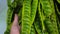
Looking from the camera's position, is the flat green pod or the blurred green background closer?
the flat green pod

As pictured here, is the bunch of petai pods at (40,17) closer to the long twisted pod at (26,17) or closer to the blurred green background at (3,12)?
the long twisted pod at (26,17)

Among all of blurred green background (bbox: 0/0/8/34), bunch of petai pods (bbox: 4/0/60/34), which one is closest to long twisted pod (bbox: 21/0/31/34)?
bunch of petai pods (bbox: 4/0/60/34)

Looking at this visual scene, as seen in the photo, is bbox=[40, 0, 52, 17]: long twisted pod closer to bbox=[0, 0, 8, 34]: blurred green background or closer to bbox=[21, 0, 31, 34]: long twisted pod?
bbox=[21, 0, 31, 34]: long twisted pod

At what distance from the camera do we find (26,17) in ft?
1.88

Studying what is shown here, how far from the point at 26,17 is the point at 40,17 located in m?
0.05

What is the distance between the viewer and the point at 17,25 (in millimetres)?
608

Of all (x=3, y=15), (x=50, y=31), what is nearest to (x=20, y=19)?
(x=50, y=31)

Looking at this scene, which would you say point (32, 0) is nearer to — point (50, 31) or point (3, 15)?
point (50, 31)

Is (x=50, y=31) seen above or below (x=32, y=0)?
below

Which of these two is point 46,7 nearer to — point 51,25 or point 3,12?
point 51,25

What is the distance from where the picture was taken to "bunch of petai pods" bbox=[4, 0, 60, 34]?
57 centimetres

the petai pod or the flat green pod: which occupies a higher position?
the petai pod

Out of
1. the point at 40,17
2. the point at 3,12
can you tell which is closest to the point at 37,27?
the point at 40,17

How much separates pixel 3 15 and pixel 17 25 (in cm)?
62
